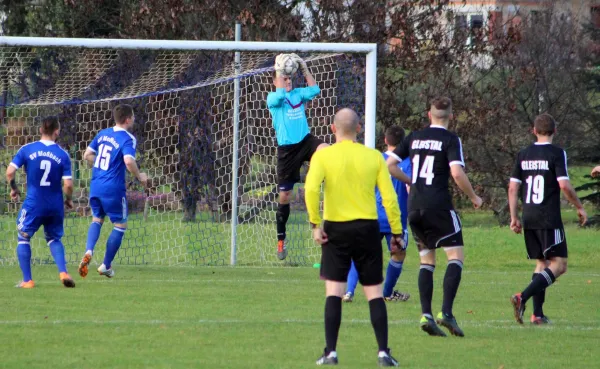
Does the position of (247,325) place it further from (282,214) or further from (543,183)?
(282,214)

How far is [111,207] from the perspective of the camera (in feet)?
41.2

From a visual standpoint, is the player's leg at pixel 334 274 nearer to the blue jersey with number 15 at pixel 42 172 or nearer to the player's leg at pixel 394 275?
the player's leg at pixel 394 275

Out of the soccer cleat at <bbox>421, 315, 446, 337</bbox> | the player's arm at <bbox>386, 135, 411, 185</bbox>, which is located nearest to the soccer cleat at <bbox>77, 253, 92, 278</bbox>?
the player's arm at <bbox>386, 135, 411, 185</bbox>

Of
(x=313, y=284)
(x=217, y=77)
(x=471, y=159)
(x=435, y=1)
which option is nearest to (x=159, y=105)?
(x=217, y=77)

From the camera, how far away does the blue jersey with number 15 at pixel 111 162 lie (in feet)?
41.1

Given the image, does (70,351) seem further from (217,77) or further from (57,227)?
(217,77)

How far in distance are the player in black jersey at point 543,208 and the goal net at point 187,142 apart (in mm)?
6731

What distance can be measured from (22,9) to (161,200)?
35.7 feet

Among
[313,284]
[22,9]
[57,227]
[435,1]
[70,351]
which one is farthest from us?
[22,9]

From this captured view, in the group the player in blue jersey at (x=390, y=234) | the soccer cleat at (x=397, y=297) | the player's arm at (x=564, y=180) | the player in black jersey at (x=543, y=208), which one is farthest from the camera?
the soccer cleat at (x=397, y=297)

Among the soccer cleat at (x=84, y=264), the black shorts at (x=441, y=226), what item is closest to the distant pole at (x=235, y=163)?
the soccer cleat at (x=84, y=264)

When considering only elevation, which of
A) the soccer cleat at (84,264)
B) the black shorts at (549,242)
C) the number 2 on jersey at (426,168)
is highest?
the number 2 on jersey at (426,168)

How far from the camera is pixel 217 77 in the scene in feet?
55.1

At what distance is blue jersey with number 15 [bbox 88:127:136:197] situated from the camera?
1253 cm
